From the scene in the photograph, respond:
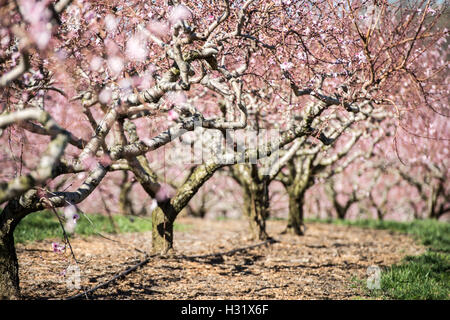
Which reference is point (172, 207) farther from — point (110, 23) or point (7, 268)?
point (110, 23)

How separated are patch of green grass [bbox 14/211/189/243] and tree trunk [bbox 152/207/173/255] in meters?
0.30

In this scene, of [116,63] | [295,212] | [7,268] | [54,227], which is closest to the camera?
[7,268]

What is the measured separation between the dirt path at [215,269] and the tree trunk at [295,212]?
1103 mm

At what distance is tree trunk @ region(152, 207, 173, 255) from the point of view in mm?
7301

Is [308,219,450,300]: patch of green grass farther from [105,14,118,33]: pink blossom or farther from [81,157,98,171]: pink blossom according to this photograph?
[105,14,118,33]: pink blossom

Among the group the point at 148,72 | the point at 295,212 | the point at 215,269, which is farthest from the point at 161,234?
the point at 295,212

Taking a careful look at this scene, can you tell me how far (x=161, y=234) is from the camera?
7.38 m

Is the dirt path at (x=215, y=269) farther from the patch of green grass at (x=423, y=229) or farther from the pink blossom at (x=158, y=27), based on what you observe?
the pink blossom at (x=158, y=27)

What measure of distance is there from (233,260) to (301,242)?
10.2 feet

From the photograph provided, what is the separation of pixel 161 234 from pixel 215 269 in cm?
129

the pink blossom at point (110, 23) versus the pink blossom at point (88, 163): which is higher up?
the pink blossom at point (110, 23)

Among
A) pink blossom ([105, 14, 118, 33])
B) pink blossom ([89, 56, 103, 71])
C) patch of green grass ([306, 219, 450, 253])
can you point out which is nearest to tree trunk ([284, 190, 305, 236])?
patch of green grass ([306, 219, 450, 253])

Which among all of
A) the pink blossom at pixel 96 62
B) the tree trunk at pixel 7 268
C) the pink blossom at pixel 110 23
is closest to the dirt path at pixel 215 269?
the tree trunk at pixel 7 268

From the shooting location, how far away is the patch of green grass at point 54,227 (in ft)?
26.9
